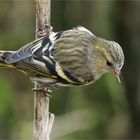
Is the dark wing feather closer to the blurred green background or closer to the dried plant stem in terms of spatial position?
the dried plant stem

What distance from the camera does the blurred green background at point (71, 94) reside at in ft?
21.9

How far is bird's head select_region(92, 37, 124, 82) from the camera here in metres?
4.48

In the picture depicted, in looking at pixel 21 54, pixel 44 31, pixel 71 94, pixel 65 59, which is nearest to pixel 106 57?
pixel 65 59

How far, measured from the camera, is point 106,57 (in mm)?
4598

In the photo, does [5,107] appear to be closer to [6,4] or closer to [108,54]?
[6,4]

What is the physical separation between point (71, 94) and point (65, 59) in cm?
225

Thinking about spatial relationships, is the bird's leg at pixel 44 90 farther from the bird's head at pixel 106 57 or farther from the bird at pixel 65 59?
the bird's head at pixel 106 57

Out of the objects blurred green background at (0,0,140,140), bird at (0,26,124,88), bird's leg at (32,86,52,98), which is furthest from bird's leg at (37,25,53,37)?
blurred green background at (0,0,140,140)

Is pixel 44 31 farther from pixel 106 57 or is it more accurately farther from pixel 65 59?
pixel 106 57

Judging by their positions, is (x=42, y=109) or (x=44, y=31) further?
(x=44, y=31)

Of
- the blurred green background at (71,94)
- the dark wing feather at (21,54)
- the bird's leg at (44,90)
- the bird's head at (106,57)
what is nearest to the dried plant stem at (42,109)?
the bird's leg at (44,90)

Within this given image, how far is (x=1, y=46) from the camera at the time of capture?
6746mm

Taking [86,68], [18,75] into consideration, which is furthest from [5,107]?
[86,68]

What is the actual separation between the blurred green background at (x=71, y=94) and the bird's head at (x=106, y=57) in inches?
77.7
